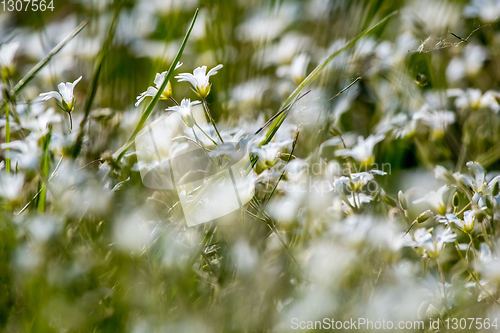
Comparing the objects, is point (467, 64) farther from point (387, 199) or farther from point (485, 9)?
point (387, 199)

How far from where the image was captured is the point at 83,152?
3.11ft

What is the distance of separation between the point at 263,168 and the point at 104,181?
0.29 meters

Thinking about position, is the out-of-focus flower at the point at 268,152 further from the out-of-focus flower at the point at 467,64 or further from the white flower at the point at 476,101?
the out-of-focus flower at the point at 467,64

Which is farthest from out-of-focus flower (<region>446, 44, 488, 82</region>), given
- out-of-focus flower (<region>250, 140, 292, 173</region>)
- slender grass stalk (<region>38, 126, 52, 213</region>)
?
slender grass stalk (<region>38, 126, 52, 213</region>)

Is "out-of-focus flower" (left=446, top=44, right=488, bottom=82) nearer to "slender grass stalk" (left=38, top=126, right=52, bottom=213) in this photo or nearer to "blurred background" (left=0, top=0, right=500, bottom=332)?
"blurred background" (left=0, top=0, right=500, bottom=332)

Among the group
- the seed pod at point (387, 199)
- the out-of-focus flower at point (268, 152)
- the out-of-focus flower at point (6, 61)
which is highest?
the out-of-focus flower at point (6, 61)

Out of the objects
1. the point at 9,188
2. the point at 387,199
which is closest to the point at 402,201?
the point at 387,199

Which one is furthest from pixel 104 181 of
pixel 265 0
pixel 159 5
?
pixel 265 0

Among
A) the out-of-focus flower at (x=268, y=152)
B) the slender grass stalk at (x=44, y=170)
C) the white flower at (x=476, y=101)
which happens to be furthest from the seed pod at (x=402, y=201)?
the slender grass stalk at (x=44, y=170)

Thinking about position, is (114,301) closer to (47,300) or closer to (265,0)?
(47,300)

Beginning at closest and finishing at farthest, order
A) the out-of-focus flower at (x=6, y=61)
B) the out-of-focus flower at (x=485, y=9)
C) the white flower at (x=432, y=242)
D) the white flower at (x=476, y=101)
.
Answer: the white flower at (x=432, y=242) < the out-of-focus flower at (x=6, y=61) < the white flower at (x=476, y=101) < the out-of-focus flower at (x=485, y=9)

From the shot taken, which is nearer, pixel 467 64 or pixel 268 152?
pixel 268 152

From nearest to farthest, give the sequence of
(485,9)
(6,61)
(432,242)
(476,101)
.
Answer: (432,242) → (6,61) → (476,101) → (485,9)

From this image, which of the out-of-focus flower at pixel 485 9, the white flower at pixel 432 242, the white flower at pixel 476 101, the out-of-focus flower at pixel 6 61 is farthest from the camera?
the out-of-focus flower at pixel 485 9
